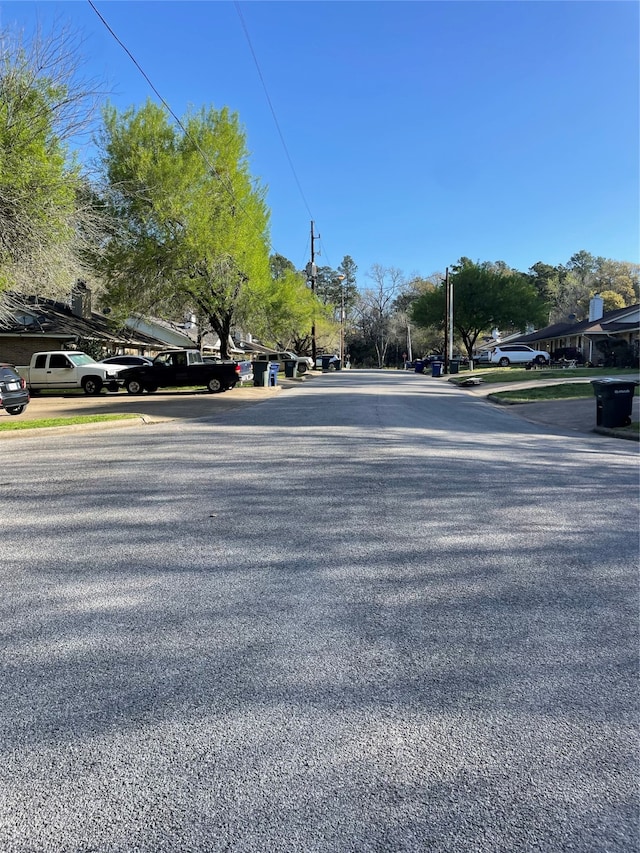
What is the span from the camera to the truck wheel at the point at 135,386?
82.5ft

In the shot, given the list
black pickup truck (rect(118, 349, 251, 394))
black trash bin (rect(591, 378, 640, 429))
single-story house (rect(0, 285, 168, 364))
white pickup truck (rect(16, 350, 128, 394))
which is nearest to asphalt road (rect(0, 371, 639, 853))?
black trash bin (rect(591, 378, 640, 429))

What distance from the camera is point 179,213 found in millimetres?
24281

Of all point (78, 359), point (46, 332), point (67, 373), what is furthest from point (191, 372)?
point (46, 332)

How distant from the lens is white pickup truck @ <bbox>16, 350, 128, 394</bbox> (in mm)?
25031

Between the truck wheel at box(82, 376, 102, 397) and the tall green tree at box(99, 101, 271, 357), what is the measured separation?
3822mm

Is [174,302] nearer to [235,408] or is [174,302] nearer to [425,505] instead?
[235,408]

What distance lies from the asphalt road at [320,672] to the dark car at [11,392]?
1066cm

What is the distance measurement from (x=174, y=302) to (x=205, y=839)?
27989 millimetres

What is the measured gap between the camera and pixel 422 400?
21.0 m

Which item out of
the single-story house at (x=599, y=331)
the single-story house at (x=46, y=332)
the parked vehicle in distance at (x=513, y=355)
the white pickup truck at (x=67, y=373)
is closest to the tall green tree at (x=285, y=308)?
the single-story house at (x=46, y=332)

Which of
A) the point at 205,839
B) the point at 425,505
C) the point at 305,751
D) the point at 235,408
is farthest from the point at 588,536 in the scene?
the point at 235,408

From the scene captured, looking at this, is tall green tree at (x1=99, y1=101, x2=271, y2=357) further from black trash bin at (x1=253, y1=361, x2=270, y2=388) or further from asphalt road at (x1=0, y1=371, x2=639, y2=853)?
asphalt road at (x1=0, y1=371, x2=639, y2=853)

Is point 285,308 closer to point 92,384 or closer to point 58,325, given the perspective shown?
point 58,325

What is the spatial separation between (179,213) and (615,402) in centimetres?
1851
